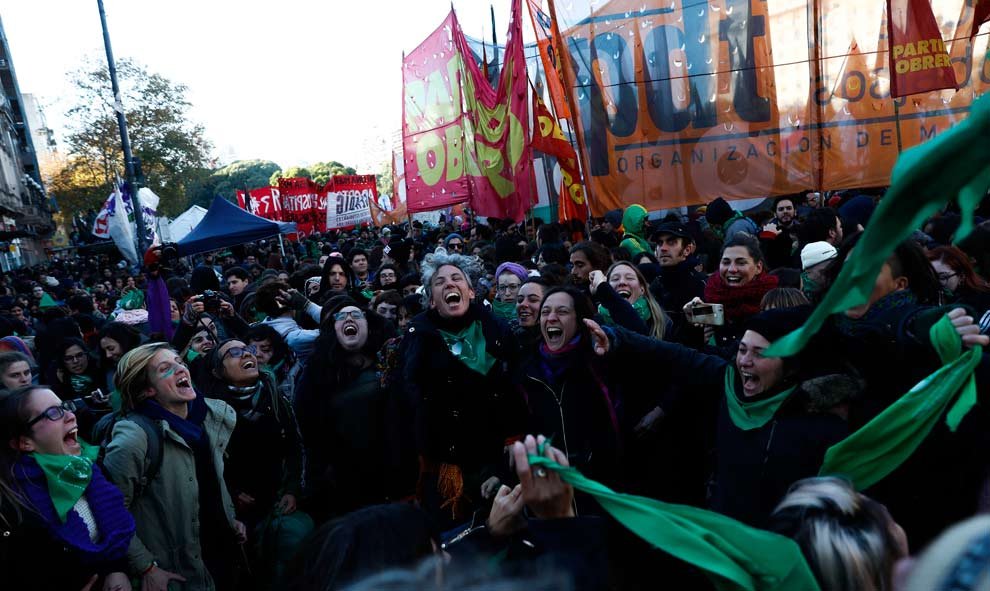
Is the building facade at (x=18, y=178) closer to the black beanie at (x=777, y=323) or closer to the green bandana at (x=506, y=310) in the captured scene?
the green bandana at (x=506, y=310)

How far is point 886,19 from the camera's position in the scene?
22.6 ft

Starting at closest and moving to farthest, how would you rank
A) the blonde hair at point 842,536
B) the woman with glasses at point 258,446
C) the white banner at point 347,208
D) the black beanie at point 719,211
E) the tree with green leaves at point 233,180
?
the blonde hair at point 842,536 → the woman with glasses at point 258,446 → the black beanie at point 719,211 → the white banner at point 347,208 → the tree with green leaves at point 233,180

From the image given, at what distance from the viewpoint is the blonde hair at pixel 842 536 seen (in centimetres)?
157

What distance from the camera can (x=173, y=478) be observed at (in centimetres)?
324

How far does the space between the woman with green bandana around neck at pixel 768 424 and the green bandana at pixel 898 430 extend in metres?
0.16

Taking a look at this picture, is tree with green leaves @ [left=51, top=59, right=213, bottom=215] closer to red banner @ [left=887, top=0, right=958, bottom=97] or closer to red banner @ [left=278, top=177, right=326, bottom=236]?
red banner @ [left=278, top=177, right=326, bottom=236]

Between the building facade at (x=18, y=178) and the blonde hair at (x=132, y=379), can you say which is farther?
the building facade at (x=18, y=178)

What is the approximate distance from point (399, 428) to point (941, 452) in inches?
104

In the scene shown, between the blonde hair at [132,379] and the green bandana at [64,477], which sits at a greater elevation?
the blonde hair at [132,379]

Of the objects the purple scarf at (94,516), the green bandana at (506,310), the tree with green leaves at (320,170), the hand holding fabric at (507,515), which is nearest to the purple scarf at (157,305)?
the green bandana at (506,310)

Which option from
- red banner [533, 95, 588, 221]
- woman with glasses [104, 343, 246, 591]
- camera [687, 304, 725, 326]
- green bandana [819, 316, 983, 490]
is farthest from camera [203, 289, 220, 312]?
green bandana [819, 316, 983, 490]

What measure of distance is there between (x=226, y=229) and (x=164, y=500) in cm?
711

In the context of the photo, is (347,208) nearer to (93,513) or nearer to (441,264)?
(441,264)

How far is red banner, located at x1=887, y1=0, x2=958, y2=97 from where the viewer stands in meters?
6.52
